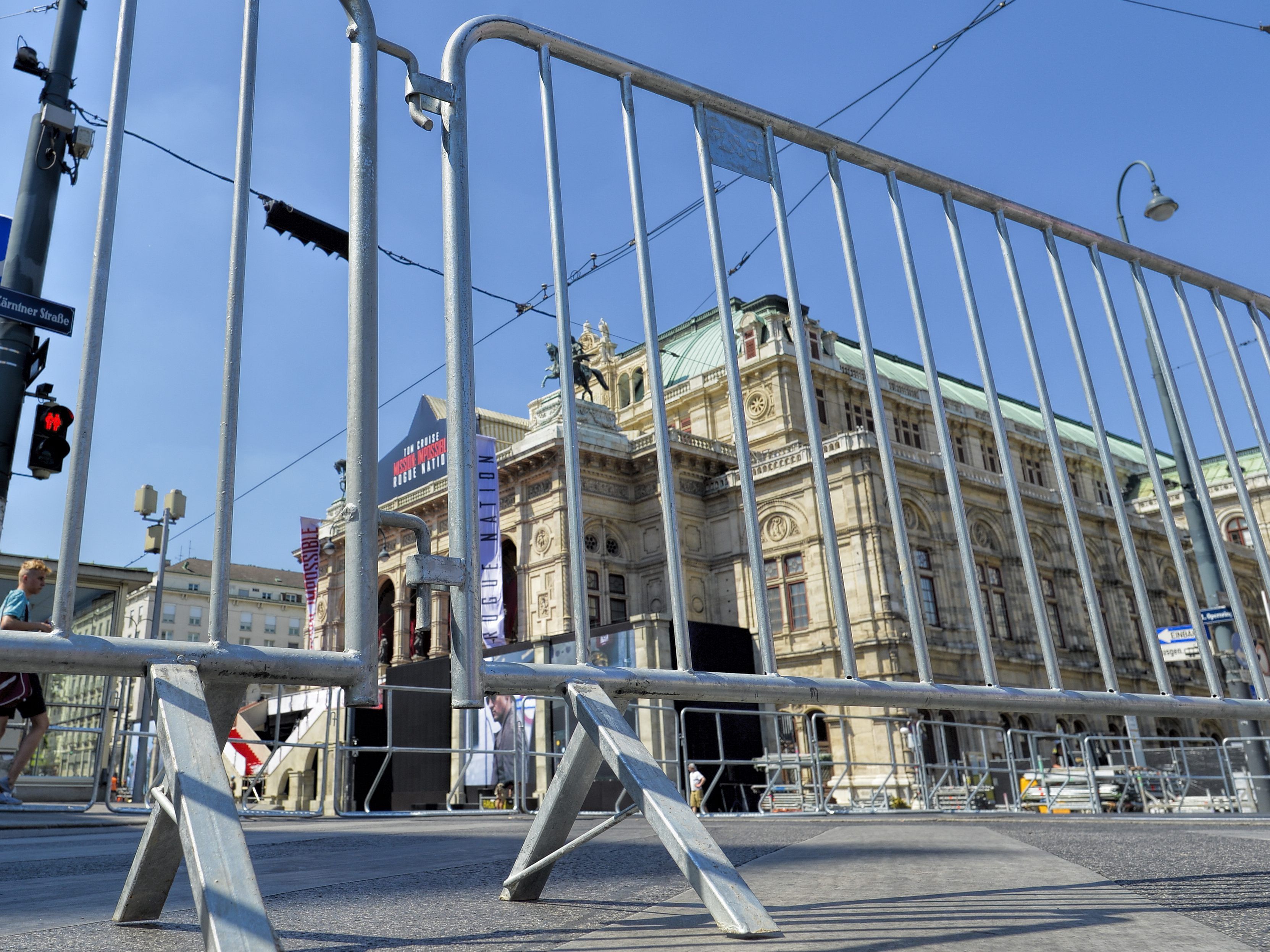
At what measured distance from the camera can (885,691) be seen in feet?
8.16

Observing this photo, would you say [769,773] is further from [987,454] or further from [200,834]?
[987,454]

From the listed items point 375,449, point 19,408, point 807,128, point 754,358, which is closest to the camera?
point 375,449

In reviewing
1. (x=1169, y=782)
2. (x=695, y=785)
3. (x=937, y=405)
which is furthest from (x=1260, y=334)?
(x=1169, y=782)

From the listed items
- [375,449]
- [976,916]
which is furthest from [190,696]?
[976,916]

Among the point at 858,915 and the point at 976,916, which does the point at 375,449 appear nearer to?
the point at 858,915

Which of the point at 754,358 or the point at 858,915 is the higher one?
the point at 754,358

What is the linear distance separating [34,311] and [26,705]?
8.73 feet

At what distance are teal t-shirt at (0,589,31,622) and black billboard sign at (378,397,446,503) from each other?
888 inches

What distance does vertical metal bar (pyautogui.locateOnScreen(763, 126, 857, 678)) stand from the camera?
9.14ft

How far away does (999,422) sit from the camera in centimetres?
352

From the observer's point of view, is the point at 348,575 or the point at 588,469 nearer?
the point at 348,575

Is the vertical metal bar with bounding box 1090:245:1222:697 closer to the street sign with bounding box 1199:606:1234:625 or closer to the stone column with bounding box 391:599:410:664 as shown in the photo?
the street sign with bounding box 1199:606:1234:625

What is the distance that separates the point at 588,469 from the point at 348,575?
27.9 m

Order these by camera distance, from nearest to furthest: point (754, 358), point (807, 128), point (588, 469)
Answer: point (807, 128), point (588, 469), point (754, 358)
